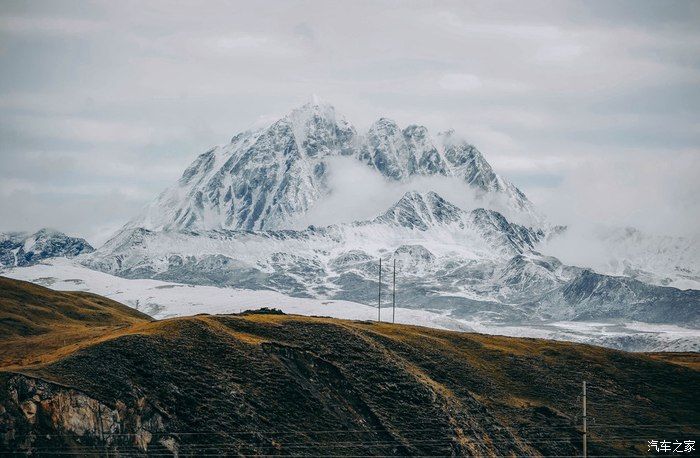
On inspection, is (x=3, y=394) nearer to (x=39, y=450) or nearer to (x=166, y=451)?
(x=39, y=450)

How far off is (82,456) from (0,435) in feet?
42.2

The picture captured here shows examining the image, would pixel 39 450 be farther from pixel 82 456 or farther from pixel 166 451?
pixel 166 451

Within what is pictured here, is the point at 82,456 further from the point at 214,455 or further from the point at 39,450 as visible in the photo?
the point at 214,455

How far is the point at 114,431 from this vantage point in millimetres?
199875

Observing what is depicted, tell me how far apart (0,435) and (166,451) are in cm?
2580

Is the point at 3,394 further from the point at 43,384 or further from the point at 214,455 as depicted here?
the point at 214,455

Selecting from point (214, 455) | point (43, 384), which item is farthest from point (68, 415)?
point (214, 455)

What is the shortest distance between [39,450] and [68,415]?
28.8ft

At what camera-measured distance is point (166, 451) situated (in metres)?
199

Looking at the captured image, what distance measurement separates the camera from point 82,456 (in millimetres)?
192375

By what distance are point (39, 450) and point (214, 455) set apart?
27146 millimetres

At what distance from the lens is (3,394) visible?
639ft

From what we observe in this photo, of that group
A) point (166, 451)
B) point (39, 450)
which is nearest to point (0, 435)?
point (39, 450)

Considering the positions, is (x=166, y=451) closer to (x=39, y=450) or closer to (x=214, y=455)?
(x=214, y=455)
